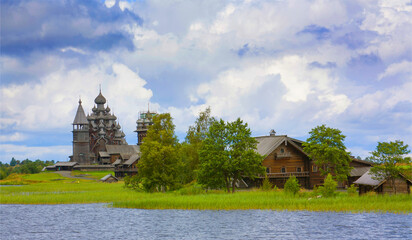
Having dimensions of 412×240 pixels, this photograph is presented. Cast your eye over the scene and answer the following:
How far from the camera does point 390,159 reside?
48969 mm

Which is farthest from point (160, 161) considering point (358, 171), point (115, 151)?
point (115, 151)

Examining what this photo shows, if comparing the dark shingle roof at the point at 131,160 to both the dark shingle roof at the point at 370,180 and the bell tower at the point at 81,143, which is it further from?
the dark shingle roof at the point at 370,180

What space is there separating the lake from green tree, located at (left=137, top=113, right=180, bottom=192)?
58.2 ft

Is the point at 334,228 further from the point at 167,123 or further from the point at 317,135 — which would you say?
the point at 167,123

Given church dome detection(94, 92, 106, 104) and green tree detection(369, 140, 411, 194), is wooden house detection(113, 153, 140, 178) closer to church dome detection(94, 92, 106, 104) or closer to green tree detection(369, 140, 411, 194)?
church dome detection(94, 92, 106, 104)

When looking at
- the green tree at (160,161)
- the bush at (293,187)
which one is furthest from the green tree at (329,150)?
the green tree at (160,161)

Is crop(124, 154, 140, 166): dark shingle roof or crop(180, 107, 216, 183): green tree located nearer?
crop(180, 107, 216, 183): green tree

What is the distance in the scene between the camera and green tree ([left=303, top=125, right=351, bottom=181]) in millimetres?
66188

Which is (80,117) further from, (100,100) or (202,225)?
(202,225)

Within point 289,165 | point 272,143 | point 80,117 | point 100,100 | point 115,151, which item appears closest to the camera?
point 272,143

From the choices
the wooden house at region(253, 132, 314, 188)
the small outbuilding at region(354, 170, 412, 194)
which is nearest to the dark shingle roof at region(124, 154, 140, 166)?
the wooden house at region(253, 132, 314, 188)

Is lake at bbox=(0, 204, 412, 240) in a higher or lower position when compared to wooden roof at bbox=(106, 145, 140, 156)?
lower

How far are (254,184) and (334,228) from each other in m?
36.5

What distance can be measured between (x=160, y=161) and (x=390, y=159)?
3248 cm
